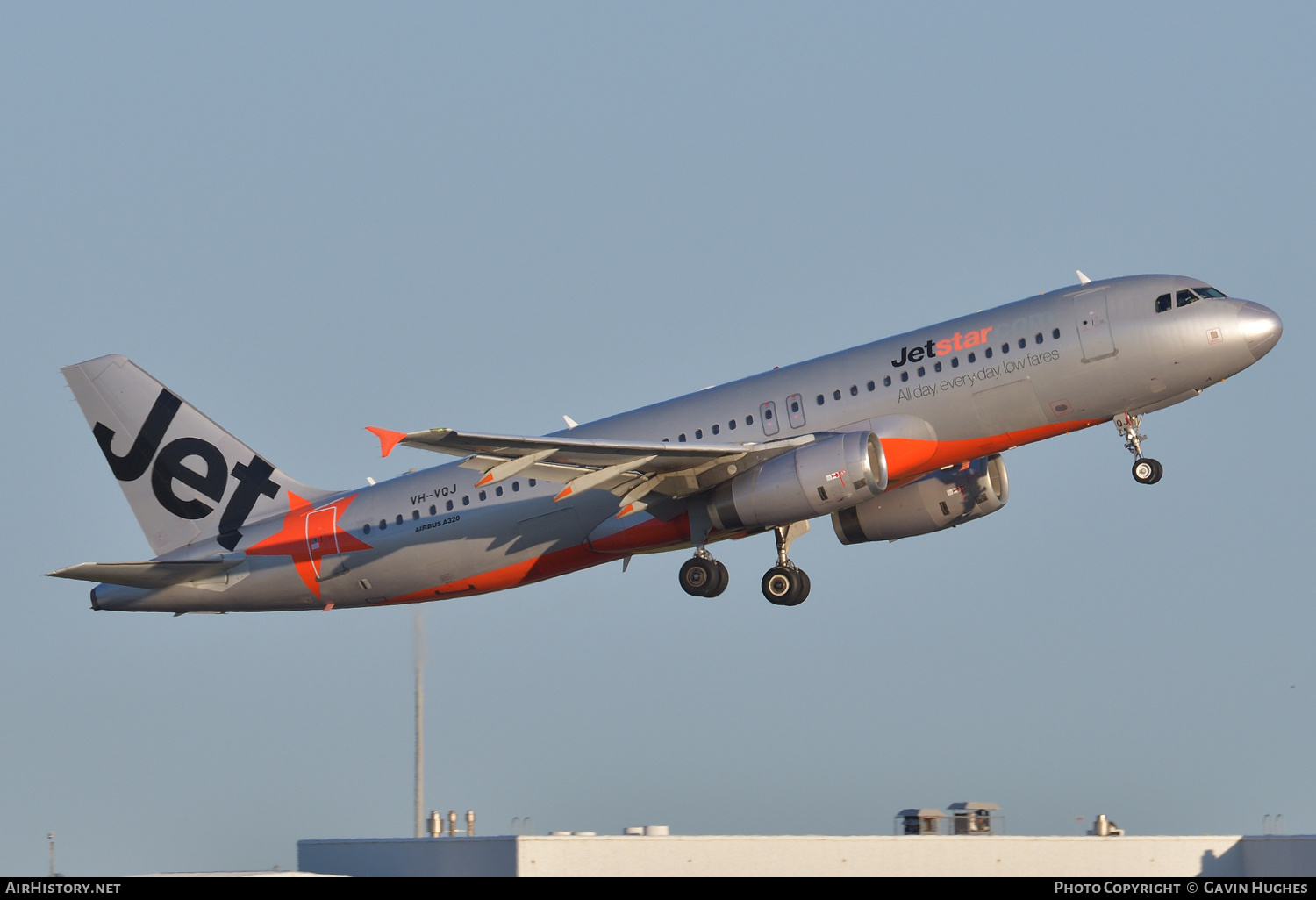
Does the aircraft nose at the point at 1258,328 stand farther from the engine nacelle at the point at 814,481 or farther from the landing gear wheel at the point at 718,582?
the landing gear wheel at the point at 718,582

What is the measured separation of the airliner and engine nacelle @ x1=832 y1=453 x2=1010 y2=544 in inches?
2.5

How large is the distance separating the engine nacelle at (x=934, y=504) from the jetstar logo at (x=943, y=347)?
19.6ft

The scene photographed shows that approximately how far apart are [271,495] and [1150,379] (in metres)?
27.5

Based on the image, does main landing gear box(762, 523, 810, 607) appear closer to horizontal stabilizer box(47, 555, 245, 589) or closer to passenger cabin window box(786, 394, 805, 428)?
passenger cabin window box(786, 394, 805, 428)

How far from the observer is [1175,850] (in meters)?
42.9

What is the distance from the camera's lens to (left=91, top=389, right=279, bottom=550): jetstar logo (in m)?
54.3

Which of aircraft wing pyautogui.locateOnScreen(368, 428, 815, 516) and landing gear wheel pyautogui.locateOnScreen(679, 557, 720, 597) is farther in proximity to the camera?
landing gear wheel pyautogui.locateOnScreen(679, 557, 720, 597)

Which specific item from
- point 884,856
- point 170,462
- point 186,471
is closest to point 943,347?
point 884,856

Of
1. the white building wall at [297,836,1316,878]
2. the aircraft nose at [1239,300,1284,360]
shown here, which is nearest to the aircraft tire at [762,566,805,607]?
the white building wall at [297,836,1316,878]

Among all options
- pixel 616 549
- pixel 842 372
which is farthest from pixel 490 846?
pixel 842 372

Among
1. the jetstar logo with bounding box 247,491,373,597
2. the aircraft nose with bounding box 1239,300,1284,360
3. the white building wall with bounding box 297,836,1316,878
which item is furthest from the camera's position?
the jetstar logo with bounding box 247,491,373,597
